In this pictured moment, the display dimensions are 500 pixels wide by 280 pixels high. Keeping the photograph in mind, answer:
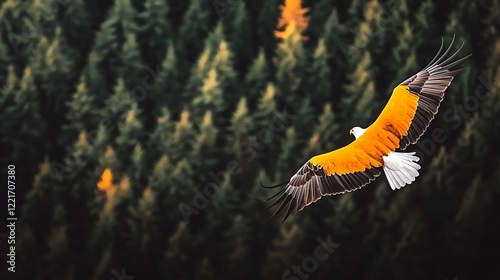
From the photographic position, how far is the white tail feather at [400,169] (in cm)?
1265

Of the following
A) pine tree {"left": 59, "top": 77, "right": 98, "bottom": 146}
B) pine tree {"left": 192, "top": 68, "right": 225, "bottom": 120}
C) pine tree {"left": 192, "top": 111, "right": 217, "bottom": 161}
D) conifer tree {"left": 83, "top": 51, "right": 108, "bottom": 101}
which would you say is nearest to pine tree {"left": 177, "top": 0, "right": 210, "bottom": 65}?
pine tree {"left": 192, "top": 68, "right": 225, "bottom": 120}

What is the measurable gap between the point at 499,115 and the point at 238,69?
9.24 m

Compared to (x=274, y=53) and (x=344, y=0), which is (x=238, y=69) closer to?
(x=274, y=53)

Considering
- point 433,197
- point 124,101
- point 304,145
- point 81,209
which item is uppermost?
point 124,101

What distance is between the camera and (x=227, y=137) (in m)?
36.2

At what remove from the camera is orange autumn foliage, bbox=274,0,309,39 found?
39906mm

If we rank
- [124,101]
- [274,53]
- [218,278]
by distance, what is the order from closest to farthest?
[218,278]
[124,101]
[274,53]

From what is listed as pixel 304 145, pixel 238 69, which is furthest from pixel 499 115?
pixel 238 69

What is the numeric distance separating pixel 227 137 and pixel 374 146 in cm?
2256

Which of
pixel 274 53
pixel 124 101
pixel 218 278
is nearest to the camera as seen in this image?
pixel 218 278

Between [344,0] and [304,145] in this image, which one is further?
[344,0]

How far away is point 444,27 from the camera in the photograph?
40.4 m

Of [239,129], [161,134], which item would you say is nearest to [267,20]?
[239,129]

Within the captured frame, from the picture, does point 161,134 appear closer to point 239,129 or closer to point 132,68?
point 239,129
